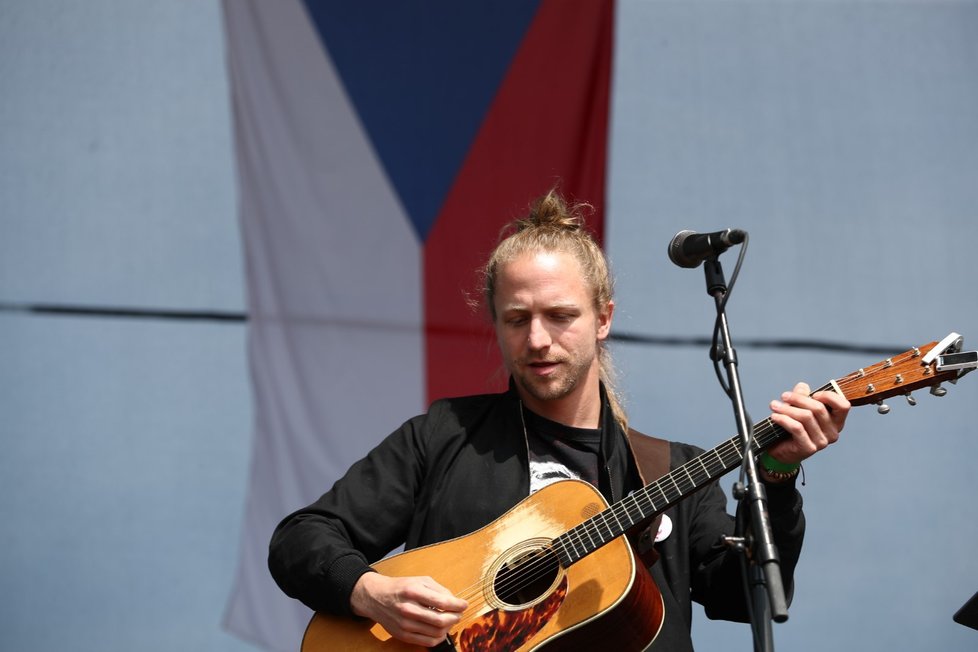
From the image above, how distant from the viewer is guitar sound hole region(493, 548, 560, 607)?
2.18 meters

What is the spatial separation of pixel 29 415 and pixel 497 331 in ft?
7.80

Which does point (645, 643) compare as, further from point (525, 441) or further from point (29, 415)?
point (29, 415)

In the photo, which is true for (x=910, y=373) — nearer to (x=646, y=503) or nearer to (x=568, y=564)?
(x=646, y=503)

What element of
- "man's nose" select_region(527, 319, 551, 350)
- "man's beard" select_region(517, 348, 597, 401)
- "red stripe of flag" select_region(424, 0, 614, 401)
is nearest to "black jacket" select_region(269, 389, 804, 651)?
"man's beard" select_region(517, 348, 597, 401)

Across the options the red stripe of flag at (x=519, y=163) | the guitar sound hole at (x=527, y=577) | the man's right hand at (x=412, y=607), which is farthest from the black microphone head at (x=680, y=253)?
the red stripe of flag at (x=519, y=163)

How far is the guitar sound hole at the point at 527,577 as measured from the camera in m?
2.18

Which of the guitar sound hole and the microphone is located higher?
the microphone

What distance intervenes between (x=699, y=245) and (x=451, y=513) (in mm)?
811

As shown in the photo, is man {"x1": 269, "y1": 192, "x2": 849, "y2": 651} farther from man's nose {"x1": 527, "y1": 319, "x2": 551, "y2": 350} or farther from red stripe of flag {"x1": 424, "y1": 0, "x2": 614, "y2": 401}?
red stripe of flag {"x1": 424, "y1": 0, "x2": 614, "y2": 401}

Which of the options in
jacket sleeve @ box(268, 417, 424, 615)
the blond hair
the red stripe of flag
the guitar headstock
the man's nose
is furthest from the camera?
the red stripe of flag

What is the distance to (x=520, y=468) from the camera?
7.75 feet

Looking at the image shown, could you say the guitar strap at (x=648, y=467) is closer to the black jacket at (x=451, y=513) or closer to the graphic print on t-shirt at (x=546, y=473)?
the black jacket at (x=451, y=513)

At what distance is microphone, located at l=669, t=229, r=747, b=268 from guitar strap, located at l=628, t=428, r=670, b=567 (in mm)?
477

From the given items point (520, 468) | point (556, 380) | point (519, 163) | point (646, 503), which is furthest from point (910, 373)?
point (519, 163)
